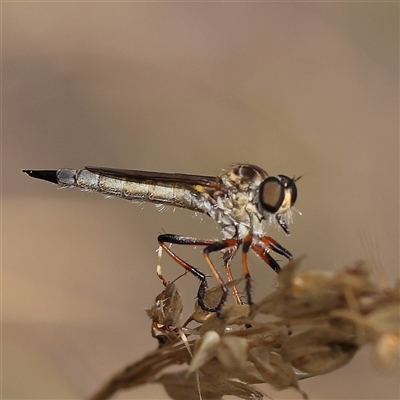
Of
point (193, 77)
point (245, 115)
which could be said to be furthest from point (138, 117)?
point (245, 115)

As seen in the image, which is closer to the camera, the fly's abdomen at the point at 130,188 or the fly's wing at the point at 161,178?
the fly's wing at the point at 161,178

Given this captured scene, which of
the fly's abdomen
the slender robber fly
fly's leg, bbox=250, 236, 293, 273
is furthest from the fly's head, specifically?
the fly's abdomen

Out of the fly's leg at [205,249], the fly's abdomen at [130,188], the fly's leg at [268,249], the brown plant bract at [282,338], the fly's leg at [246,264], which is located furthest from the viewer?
the fly's abdomen at [130,188]

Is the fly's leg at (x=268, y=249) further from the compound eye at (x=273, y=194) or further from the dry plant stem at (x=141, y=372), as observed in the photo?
the dry plant stem at (x=141, y=372)

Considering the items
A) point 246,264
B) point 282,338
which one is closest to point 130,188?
point 246,264

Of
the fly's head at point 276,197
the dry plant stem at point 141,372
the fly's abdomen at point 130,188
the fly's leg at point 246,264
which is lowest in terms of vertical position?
the dry plant stem at point 141,372

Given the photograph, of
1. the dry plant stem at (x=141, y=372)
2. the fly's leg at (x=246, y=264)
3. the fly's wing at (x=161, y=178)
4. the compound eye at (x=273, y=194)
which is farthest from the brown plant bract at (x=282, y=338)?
the fly's wing at (x=161, y=178)
